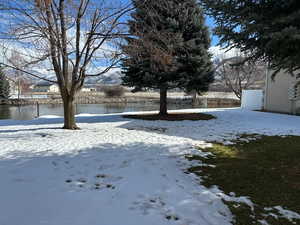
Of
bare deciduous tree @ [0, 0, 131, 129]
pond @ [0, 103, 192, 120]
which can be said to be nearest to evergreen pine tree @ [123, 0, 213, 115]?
bare deciduous tree @ [0, 0, 131, 129]

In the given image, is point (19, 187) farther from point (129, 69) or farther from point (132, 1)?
point (129, 69)

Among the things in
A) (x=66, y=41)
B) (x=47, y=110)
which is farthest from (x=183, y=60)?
(x=47, y=110)

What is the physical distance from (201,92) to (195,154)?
6229 millimetres

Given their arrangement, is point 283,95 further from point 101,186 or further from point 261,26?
point 101,186

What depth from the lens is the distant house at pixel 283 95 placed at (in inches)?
440

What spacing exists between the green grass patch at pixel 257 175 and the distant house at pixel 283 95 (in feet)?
25.5

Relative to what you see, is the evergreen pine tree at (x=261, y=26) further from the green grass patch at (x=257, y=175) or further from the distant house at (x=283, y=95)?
the distant house at (x=283, y=95)

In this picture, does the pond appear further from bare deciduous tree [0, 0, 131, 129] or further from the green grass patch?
the green grass patch

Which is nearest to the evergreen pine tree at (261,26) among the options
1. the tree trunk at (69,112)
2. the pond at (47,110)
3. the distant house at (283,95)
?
the tree trunk at (69,112)

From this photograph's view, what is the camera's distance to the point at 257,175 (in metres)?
3.23

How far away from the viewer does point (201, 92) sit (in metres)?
9.86

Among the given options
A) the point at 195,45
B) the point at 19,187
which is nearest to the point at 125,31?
the point at 195,45

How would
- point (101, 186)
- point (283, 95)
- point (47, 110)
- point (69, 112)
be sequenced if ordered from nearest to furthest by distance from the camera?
point (101, 186)
point (69, 112)
point (283, 95)
point (47, 110)

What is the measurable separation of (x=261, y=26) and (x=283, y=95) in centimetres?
1139
